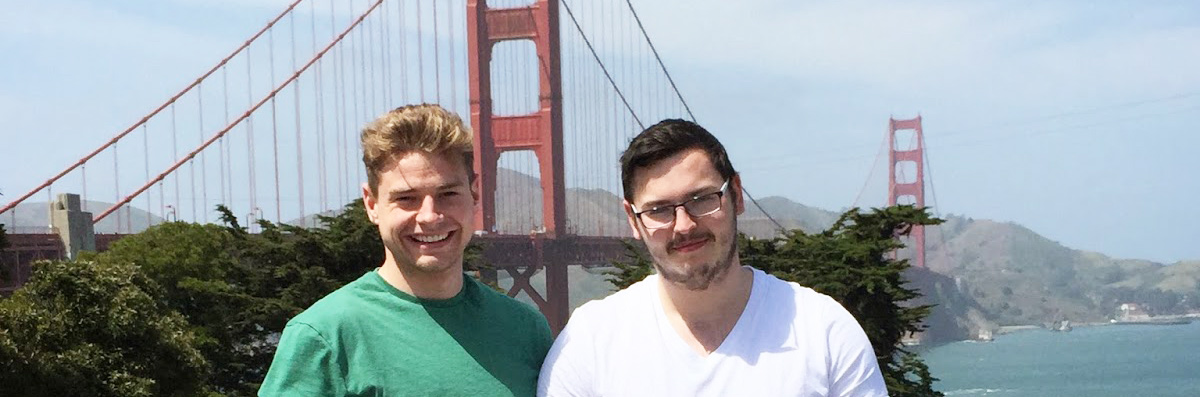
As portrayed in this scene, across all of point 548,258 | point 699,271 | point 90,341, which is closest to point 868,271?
point 90,341

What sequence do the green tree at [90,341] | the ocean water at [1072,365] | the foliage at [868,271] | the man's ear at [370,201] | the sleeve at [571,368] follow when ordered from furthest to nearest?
1. the ocean water at [1072,365]
2. the foliage at [868,271]
3. the green tree at [90,341]
4. the man's ear at [370,201]
5. the sleeve at [571,368]

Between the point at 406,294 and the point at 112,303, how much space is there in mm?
15844

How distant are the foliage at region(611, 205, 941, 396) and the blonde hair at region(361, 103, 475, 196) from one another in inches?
770

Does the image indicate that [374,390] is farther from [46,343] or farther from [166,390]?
[166,390]

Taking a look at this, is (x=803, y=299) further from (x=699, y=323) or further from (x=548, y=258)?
(x=548, y=258)

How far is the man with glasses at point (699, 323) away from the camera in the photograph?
10.4 feet

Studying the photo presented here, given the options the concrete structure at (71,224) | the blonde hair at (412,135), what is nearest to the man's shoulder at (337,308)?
the blonde hair at (412,135)

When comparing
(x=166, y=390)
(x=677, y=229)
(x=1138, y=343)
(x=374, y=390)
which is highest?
(x=677, y=229)

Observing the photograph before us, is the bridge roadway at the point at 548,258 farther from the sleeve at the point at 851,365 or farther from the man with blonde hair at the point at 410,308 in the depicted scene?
the sleeve at the point at 851,365

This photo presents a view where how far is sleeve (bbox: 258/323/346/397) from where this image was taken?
3.20 metres

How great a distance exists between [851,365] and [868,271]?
2150 centimetres

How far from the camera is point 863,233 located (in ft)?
85.9

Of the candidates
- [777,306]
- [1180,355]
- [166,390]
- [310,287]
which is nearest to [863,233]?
[310,287]

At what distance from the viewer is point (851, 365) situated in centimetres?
316
